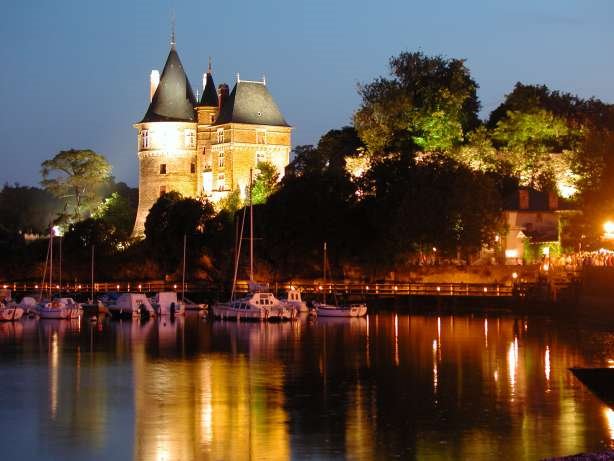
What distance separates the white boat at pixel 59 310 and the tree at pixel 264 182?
29.6 meters

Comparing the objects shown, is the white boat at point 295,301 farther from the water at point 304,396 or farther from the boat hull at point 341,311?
the water at point 304,396

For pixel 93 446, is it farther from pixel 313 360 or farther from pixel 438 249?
pixel 438 249

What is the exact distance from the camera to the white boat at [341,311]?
71750 mm

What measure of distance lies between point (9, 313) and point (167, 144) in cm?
4335

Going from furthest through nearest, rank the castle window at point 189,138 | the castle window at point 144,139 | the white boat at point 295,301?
the castle window at point 144,139 < the castle window at point 189,138 < the white boat at point 295,301

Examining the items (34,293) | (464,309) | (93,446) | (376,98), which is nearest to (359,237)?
(464,309)

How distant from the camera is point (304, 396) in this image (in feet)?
115

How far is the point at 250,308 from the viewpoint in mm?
69938

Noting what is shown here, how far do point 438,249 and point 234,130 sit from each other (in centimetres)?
3669

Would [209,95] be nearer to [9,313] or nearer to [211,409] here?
[9,313]

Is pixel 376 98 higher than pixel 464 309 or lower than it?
higher

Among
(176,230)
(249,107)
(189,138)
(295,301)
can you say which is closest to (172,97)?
(189,138)

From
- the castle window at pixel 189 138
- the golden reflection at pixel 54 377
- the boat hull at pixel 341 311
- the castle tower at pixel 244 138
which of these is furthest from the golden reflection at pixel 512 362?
the castle window at pixel 189 138

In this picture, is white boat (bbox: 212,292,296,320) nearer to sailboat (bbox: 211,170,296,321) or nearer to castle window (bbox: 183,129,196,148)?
sailboat (bbox: 211,170,296,321)
